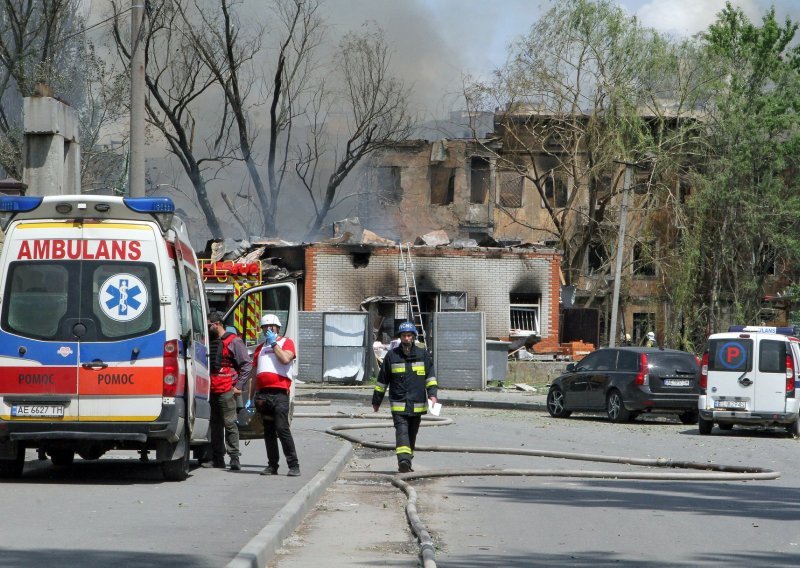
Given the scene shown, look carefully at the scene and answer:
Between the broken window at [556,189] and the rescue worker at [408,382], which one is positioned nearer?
the rescue worker at [408,382]

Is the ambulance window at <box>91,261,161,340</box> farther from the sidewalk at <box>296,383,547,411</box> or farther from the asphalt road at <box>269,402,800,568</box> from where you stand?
the sidewalk at <box>296,383,547,411</box>

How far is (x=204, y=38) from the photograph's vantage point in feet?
176

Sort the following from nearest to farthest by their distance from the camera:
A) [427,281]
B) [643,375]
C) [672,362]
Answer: [643,375] → [672,362] → [427,281]

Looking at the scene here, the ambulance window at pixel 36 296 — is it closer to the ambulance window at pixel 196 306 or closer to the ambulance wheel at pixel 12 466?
the ambulance wheel at pixel 12 466

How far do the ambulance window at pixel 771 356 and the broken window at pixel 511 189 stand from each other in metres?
40.0

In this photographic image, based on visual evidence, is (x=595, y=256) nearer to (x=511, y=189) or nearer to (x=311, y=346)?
(x=511, y=189)

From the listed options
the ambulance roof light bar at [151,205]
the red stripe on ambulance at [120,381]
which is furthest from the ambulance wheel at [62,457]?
the ambulance roof light bar at [151,205]

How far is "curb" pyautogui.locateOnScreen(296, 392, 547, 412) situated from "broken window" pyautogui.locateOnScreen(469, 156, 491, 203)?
3008 cm

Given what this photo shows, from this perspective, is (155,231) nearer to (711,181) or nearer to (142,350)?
(142,350)

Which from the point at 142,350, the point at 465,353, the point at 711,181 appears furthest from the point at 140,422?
the point at 711,181

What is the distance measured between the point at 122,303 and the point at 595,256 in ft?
171

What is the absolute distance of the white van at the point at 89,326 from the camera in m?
12.6

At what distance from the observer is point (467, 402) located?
32688 millimetres

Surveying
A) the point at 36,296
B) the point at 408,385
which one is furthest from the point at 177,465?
the point at 408,385
